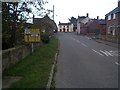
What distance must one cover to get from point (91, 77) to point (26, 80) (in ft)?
10.1

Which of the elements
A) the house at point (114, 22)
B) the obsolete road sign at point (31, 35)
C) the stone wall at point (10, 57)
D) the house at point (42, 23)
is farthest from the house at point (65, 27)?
the stone wall at point (10, 57)

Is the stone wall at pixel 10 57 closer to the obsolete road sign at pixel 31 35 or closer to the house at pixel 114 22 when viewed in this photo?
the obsolete road sign at pixel 31 35

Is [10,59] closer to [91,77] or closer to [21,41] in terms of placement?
[91,77]

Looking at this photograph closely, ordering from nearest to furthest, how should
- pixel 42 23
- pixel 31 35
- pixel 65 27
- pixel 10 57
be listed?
pixel 10 57 → pixel 31 35 → pixel 42 23 → pixel 65 27

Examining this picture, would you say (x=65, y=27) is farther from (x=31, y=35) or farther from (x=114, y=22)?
(x=31, y=35)

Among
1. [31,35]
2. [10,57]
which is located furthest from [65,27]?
[10,57]

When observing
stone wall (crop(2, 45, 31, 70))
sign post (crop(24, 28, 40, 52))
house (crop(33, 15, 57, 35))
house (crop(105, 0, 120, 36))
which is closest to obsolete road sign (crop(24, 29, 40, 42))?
sign post (crop(24, 28, 40, 52))

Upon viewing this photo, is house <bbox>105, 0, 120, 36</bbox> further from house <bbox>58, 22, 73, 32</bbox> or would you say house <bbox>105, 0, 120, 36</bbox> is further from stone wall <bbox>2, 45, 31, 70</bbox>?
house <bbox>58, 22, 73, 32</bbox>

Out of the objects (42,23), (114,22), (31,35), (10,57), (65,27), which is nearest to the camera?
(10,57)

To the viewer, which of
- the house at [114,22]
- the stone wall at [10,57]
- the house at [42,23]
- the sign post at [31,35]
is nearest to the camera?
the stone wall at [10,57]

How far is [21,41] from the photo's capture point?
2041 cm

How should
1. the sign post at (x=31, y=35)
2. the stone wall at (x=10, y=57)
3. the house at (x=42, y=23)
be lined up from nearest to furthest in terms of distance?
1. the stone wall at (x=10, y=57)
2. the sign post at (x=31, y=35)
3. the house at (x=42, y=23)

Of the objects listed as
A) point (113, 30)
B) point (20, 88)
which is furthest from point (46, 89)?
point (113, 30)

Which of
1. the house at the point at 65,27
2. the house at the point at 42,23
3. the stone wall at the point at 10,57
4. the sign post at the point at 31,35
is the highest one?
the house at the point at 65,27
